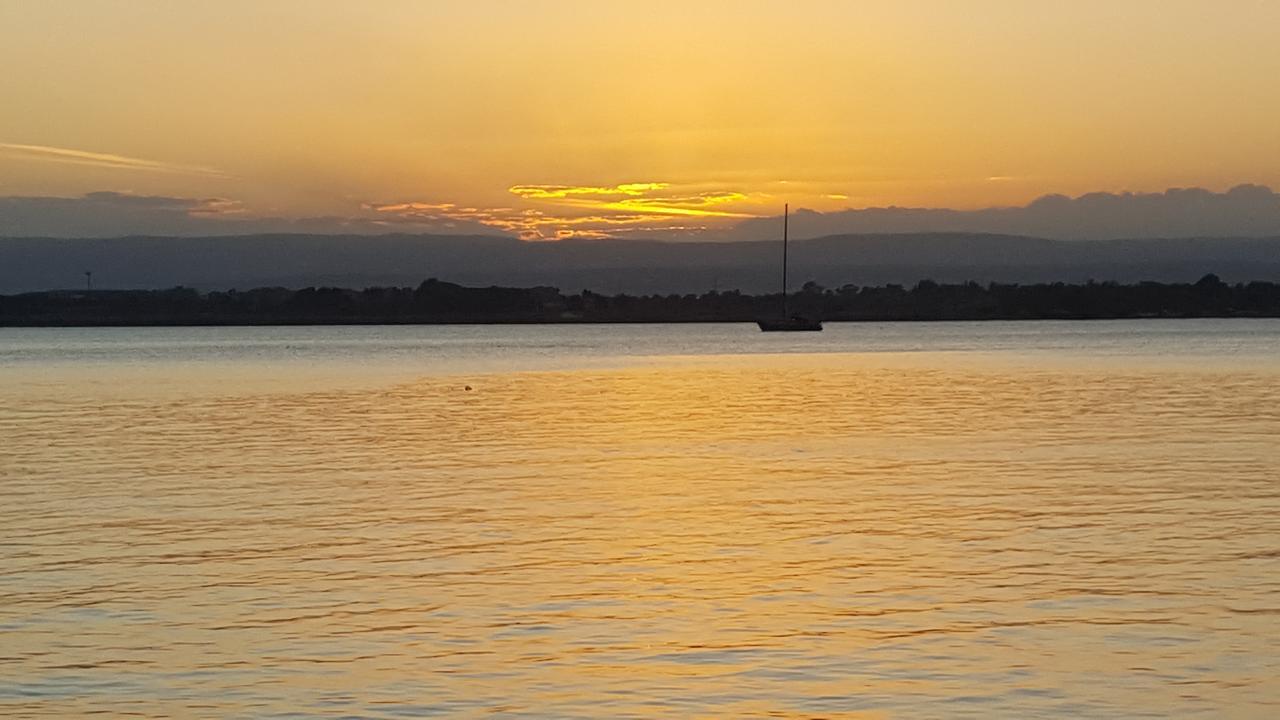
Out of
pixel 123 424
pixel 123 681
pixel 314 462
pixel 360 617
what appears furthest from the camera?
pixel 123 424

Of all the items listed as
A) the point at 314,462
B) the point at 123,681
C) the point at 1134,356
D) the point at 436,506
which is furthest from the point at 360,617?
the point at 1134,356

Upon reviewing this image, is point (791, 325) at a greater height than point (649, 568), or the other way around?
point (791, 325)

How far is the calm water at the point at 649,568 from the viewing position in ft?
40.2

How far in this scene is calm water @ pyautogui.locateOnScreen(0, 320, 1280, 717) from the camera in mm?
12242

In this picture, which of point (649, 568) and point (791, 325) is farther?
point (791, 325)

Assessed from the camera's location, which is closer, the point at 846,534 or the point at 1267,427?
the point at 846,534

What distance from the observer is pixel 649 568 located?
1747 centimetres

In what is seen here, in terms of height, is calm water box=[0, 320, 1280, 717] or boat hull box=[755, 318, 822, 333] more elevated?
boat hull box=[755, 318, 822, 333]

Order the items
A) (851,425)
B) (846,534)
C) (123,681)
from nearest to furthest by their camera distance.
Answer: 1. (123,681)
2. (846,534)
3. (851,425)

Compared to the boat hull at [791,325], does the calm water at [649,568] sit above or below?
below

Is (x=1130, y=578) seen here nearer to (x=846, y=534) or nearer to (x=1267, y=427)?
(x=846, y=534)

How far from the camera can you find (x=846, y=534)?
778 inches

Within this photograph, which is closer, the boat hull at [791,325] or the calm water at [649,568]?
the calm water at [649,568]

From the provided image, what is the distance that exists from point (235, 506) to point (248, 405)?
28.0m
